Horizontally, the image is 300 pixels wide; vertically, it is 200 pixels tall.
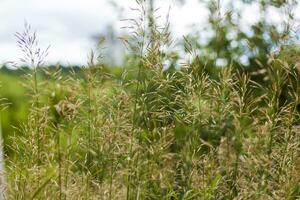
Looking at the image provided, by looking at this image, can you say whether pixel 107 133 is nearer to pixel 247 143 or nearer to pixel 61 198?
pixel 61 198

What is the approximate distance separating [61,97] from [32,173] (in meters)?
0.47

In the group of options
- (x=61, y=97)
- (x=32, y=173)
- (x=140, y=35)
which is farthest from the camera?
(x=140, y=35)

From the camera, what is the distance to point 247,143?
346 cm

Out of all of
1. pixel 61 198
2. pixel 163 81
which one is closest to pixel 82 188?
pixel 61 198

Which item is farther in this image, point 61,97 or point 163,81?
point 163,81

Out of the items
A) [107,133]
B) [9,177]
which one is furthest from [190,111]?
[9,177]

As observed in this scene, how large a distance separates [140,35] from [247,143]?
73cm

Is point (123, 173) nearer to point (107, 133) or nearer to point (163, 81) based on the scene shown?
point (107, 133)

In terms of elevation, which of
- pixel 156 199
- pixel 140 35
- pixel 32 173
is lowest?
pixel 156 199

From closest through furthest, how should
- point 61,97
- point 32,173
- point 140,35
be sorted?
point 61,97 → point 32,173 → point 140,35

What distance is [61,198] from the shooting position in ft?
10.5

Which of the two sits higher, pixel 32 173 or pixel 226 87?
pixel 226 87

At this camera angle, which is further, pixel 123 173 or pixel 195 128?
pixel 195 128

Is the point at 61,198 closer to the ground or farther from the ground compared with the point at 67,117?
closer to the ground
